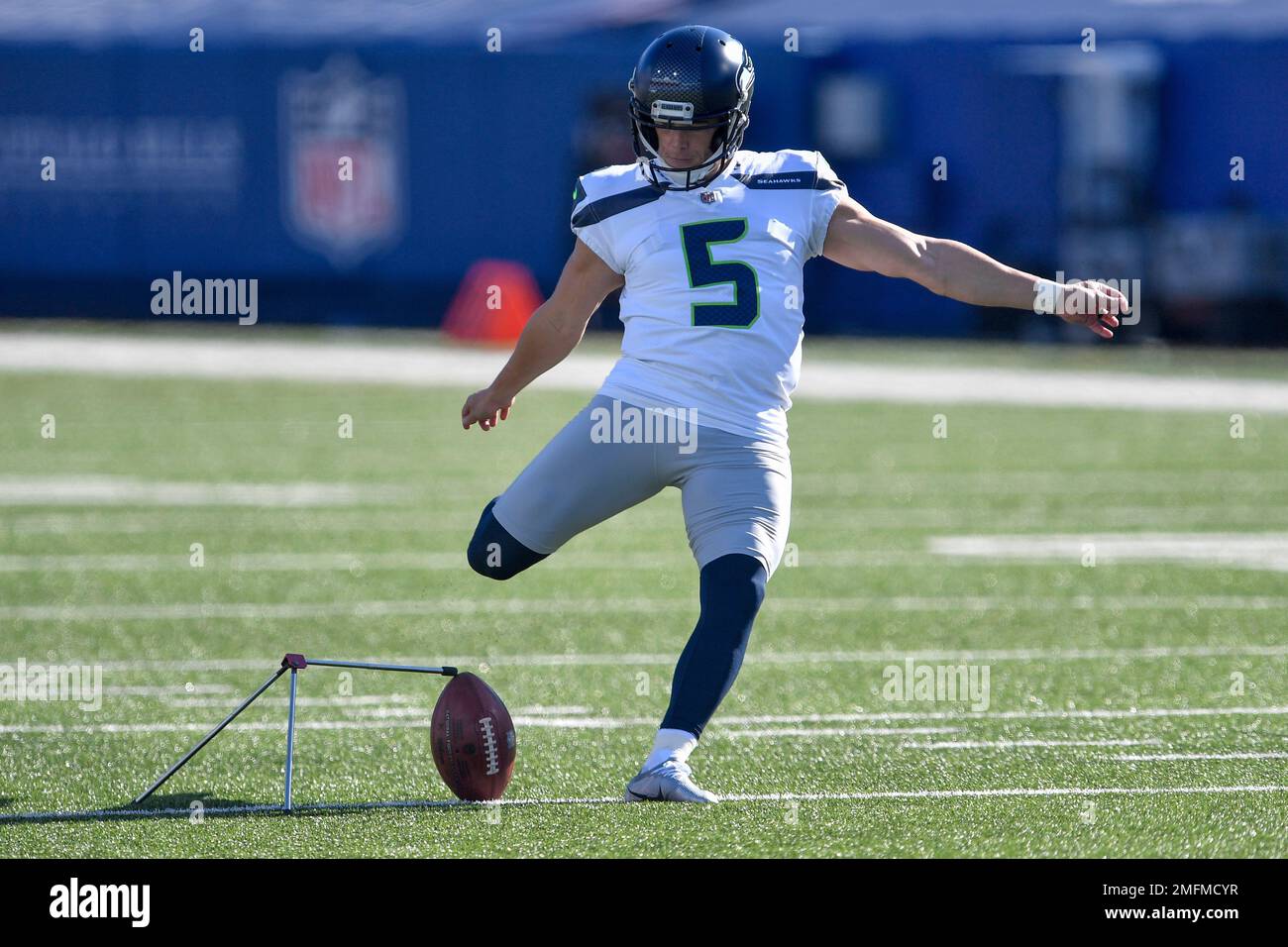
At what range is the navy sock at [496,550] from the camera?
533 centimetres

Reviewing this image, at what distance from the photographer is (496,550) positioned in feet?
17.5

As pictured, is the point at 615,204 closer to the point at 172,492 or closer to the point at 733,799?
the point at 733,799

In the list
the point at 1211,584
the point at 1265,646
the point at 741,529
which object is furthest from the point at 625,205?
the point at 1211,584

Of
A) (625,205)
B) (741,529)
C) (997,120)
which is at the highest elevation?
(997,120)

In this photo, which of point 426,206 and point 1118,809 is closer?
point 1118,809

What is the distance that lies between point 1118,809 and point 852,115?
22016 millimetres

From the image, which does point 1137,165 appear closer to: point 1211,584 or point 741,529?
point 1211,584

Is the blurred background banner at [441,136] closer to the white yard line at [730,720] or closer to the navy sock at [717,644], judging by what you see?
the white yard line at [730,720]

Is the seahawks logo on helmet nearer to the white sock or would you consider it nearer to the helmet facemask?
the helmet facemask

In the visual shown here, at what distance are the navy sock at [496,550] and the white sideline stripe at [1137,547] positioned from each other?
5.20 metres

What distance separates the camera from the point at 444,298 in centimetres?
2759

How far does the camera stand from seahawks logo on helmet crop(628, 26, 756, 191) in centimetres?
523
